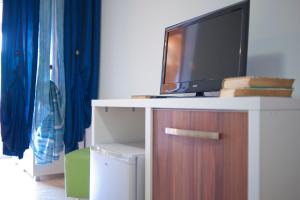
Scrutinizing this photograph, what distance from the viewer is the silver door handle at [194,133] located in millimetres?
1086

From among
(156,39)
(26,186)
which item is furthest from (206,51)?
(26,186)

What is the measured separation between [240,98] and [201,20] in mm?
664

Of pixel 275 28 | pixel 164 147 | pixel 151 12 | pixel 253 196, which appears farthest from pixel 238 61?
pixel 151 12

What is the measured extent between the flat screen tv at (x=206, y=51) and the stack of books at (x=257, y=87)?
0.20m

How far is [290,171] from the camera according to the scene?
102 centimetres

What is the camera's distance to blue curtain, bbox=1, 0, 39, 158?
278 centimetres

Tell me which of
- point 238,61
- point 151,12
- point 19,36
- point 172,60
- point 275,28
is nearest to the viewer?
point 238,61

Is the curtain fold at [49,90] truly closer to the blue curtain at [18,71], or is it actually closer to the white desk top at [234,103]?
the blue curtain at [18,71]

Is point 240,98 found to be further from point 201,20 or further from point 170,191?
point 201,20

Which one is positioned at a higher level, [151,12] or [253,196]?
[151,12]

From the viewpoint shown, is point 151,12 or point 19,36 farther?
point 19,36

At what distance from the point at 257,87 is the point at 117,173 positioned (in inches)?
34.7

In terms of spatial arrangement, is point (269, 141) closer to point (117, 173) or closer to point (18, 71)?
point (117, 173)

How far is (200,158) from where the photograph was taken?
1.16 meters
